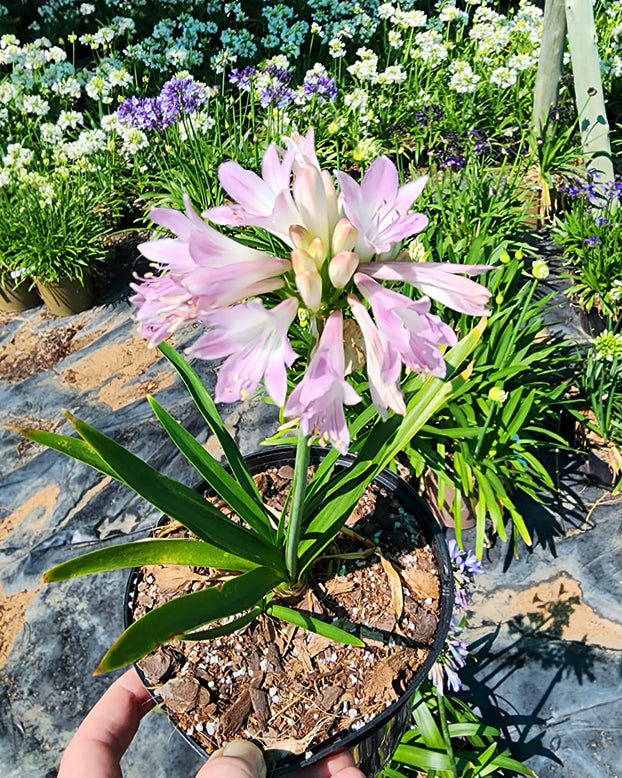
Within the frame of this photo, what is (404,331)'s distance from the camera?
2.63 feet

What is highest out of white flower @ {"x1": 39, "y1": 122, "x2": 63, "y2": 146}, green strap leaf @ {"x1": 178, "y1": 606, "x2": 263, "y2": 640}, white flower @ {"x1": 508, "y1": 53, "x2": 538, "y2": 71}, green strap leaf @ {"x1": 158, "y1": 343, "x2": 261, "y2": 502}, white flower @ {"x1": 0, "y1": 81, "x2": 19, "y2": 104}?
white flower @ {"x1": 0, "y1": 81, "x2": 19, "y2": 104}

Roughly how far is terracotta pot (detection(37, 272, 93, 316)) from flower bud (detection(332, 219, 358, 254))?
10.6 ft

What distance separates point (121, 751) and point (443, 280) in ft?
3.93

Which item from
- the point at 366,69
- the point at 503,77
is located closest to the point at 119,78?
the point at 366,69

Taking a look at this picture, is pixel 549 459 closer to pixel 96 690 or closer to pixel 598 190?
pixel 598 190

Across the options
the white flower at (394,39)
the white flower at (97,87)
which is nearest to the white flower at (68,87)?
the white flower at (97,87)

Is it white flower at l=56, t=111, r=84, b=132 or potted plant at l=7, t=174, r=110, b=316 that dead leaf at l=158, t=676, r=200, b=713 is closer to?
potted plant at l=7, t=174, r=110, b=316

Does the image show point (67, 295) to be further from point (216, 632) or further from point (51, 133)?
point (216, 632)

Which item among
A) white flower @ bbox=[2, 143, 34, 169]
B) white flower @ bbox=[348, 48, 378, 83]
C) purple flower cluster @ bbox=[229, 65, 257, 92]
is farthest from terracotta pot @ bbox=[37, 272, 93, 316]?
white flower @ bbox=[348, 48, 378, 83]

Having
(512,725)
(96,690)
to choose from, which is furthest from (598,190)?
(96,690)

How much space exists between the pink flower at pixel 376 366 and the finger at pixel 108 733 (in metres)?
0.97

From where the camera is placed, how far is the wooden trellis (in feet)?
10.1

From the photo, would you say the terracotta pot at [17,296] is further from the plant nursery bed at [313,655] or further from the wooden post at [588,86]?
the wooden post at [588,86]

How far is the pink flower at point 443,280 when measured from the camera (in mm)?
843
